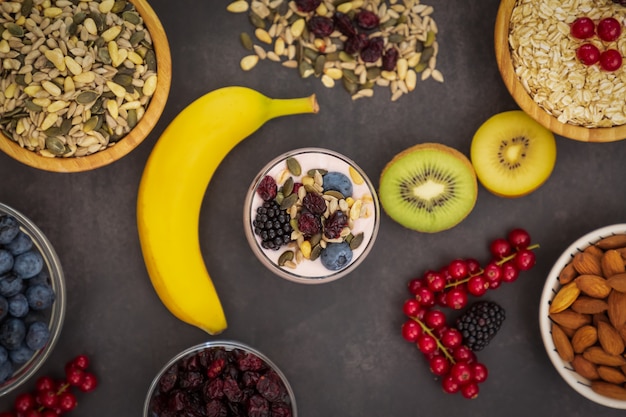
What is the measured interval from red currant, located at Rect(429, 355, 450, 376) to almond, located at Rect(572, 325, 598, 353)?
1.05ft

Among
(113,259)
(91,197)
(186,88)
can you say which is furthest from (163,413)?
(186,88)

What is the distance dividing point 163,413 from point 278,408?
271 millimetres

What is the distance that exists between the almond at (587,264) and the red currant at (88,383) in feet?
4.12

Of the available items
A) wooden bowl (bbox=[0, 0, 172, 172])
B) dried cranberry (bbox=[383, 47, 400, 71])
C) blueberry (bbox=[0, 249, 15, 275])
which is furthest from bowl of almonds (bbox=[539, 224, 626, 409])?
blueberry (bbox=[0, 249, 15, 275])

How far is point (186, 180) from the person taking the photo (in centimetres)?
158

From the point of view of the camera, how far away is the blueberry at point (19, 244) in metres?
1.44

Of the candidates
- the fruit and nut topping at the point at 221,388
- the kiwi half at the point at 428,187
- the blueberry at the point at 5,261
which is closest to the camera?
the blueberry at the point at 5,261

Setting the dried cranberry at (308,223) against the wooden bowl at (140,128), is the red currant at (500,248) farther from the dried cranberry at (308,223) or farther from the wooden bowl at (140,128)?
the wooden bowl at (140,128)

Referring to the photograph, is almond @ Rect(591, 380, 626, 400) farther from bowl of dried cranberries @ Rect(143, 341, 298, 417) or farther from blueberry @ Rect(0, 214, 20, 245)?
blueberry @ Rect(0, 214, 20, 245)

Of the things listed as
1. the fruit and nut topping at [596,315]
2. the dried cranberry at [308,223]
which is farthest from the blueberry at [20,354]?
the fruit and nut topping at [596,315]

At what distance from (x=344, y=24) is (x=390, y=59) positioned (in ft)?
0.49

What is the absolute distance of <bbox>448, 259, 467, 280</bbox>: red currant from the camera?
1.67 meters

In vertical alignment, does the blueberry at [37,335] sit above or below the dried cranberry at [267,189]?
below

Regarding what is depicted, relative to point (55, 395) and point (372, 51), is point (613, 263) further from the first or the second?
point (55, 395)
